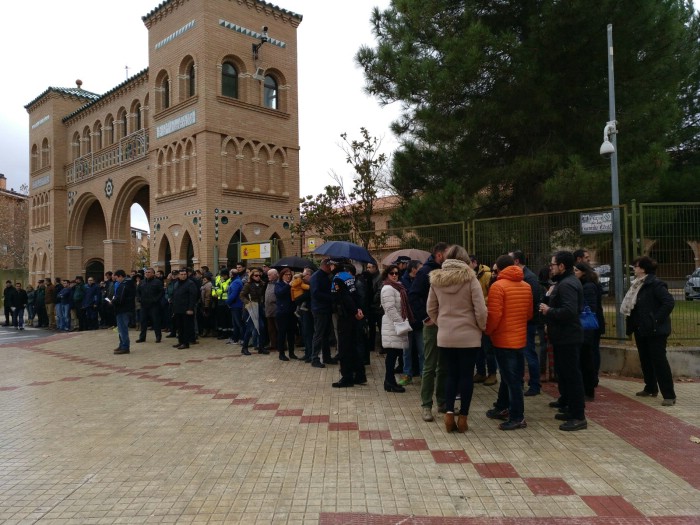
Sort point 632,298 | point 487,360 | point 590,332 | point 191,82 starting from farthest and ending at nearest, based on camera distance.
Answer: point 191,82 → point 487,360 → point 632,298 → point 590,332

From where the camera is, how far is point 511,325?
552 cm

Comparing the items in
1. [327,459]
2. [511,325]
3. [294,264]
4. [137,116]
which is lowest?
[327,459]

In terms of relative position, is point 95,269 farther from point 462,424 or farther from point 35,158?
point 462,424

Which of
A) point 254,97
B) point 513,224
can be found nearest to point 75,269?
point 254,97

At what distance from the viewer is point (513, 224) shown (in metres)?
9.62

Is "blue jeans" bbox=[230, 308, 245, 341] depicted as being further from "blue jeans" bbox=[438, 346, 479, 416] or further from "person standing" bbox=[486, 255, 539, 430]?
"person standing" bbox=[486, 255, 539, 430]

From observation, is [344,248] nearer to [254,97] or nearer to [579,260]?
[579,260]

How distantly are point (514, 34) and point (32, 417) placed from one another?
11501mm

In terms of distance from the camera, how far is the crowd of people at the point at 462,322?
5516mm

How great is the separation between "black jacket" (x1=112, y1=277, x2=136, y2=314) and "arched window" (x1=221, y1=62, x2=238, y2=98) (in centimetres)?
1082

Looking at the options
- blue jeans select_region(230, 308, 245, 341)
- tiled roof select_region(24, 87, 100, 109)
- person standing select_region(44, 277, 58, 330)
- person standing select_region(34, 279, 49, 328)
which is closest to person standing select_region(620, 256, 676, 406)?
blue jeans select_region(230, 308, 245, 341)

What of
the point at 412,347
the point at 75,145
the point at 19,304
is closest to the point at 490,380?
the point at 412,347

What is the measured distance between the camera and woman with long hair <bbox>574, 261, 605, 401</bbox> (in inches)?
261

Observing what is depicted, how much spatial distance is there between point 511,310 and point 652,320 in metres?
2.17
